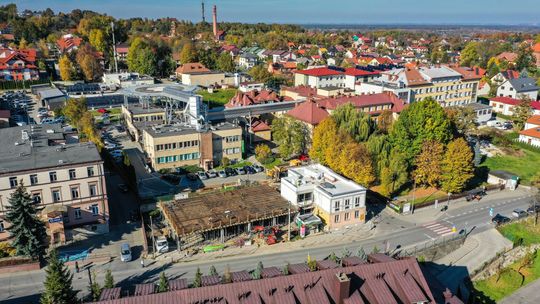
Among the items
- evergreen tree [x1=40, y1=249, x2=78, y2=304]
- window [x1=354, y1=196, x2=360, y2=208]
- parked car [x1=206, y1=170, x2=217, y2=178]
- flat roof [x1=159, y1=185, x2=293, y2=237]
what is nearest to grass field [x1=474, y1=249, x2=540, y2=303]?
window [x1=354, y1=196, x2=360, y2=208]

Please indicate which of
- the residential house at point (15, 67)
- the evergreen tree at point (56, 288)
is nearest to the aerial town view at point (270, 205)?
the evergreen tree at point (56, 288)

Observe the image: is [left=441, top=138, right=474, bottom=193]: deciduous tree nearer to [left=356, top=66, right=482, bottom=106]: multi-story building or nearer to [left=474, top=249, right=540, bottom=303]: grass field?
[left=474, top=249, right=540, bottom=303]: grass field

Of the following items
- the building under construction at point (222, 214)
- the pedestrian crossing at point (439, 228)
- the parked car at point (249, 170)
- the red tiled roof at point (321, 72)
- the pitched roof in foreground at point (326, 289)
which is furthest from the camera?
the red tiled roof at point (321, 72)

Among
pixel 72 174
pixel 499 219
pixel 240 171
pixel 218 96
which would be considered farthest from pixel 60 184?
pixel 218 96

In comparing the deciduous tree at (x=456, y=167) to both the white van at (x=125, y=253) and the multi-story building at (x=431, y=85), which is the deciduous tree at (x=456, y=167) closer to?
the multi-story building at (x=431, y=85)

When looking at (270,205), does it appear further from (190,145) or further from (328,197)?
(190,145)

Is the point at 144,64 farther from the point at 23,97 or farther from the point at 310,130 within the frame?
the point at 310,130

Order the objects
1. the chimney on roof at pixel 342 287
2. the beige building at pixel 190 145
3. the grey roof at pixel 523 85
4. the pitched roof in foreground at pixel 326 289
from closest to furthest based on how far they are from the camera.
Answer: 1. the pitched roof in foreground at pixel 326 289
2. the chimney on roof at pixel 342 287
3. the beige building at pixel 190 145
4. the grey roof at pixel 523 85
